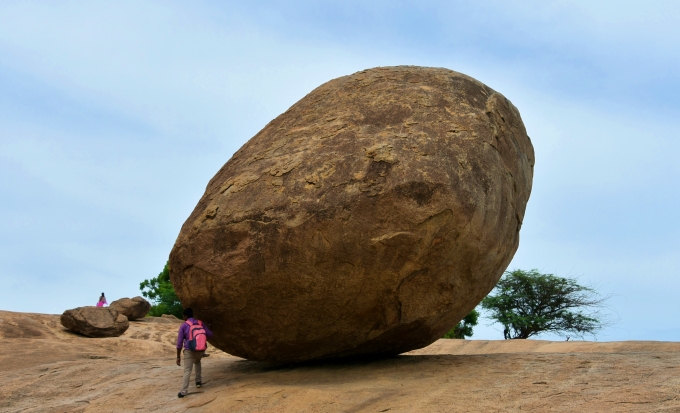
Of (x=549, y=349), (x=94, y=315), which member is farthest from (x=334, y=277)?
(x=94, y=315)

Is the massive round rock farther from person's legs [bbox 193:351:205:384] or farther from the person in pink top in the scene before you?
the person in pink top

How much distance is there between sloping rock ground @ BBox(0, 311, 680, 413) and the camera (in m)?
5.61

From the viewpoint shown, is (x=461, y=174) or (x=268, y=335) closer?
(x=461, y=174)

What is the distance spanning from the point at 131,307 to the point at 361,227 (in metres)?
11.5

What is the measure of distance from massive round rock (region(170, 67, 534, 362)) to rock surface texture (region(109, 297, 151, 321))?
9596 millimetres

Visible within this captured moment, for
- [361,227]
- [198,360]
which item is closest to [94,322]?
[198,360]

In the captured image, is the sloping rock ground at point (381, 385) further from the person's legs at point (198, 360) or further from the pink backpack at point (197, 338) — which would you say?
the pink backpack at point (197, 338)

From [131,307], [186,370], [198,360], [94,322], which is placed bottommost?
[186,370]

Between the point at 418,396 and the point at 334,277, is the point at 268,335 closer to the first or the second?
the point at 334,277

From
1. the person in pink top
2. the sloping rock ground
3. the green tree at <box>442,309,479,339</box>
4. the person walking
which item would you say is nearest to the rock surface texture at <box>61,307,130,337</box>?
the person in pink top

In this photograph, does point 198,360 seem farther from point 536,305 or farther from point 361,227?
point 536,305

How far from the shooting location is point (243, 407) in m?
6.27

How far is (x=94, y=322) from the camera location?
565 inches

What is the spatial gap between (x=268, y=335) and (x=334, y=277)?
1.12 m
